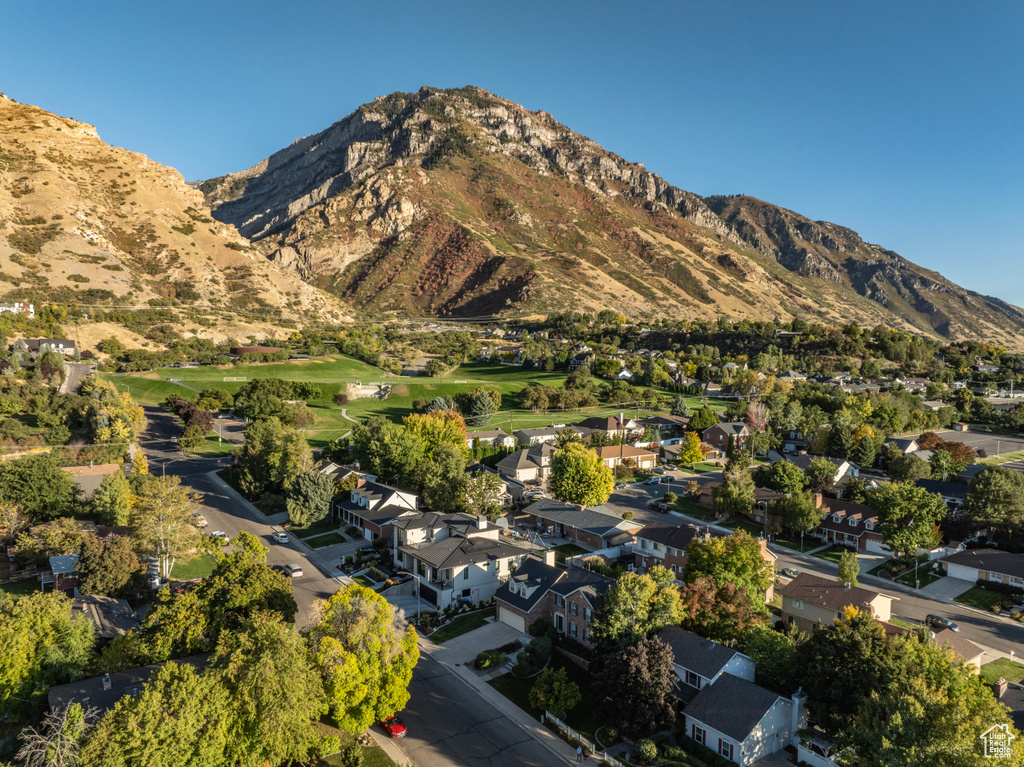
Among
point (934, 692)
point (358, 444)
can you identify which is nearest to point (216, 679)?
point (934, 692)

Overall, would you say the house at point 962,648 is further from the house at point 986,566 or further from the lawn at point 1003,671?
the house at point 986,566

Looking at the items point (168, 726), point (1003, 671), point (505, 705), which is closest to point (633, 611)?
point (505, 705)

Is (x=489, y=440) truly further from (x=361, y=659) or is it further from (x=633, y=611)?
(x=361, y=659)

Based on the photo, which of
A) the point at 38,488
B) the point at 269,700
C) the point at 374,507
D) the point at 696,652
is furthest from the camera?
the point at 374,507

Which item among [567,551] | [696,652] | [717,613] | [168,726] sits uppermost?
[717,613]

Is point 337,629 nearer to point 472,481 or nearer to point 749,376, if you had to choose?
point 472,481

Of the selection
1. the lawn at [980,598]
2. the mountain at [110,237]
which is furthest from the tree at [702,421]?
the mountain at [110,237]
